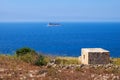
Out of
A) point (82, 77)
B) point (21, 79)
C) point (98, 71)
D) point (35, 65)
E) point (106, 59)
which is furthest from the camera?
point (106, 59)

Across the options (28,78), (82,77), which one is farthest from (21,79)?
(82,77)

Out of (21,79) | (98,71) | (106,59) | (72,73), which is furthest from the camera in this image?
(106,59)

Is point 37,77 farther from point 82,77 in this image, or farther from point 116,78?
point 116,78

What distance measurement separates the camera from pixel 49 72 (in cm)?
1531

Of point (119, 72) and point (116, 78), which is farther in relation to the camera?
point (119, 72)

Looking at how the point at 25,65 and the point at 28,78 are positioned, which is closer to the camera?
the point at 28,78

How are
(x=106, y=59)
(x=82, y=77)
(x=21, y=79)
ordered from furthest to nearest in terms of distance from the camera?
(x=106, y=59)
(x=82, y=77)
(x=21, y=79)

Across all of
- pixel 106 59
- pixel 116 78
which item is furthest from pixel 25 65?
pixel 106 59

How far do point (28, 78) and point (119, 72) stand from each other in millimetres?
5234

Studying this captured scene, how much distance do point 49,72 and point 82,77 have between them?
150cm

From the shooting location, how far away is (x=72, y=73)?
16.3m

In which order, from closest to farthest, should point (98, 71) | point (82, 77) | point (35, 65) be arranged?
point (82, 77), point (98, 71), point (35, 65)

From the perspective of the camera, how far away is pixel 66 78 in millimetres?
14781

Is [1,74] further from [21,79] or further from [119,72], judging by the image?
[119,72]
